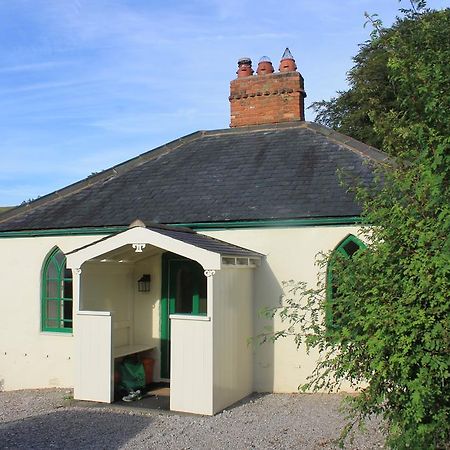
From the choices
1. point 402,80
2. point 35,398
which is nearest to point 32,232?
point 35,398

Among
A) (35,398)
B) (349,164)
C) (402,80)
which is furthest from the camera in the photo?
(349,164)

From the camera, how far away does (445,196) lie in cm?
450

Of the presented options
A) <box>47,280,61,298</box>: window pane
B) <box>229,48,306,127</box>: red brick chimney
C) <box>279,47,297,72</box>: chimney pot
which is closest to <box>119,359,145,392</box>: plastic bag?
<box>47,280,61,298</box>: window pane

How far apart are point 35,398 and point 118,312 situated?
2196 mm

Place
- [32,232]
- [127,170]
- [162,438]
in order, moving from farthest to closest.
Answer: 1. [127,170]
2. [32,232]
3. [162,438]

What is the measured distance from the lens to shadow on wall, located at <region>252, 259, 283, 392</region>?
10312 mm

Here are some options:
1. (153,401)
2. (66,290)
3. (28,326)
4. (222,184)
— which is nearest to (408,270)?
(153,401)

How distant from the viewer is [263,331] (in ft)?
33.7

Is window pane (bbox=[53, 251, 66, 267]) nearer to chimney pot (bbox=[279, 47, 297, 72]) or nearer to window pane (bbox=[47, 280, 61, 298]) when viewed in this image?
window pane (bbox=[47, 280, 61, 298])

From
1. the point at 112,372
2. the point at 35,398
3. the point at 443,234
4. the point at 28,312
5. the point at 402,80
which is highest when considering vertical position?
the point at 402,80

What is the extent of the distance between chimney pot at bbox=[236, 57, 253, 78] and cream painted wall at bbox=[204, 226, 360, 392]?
6266mm

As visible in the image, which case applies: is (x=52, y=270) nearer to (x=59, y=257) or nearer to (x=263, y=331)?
(x=59, y=257)

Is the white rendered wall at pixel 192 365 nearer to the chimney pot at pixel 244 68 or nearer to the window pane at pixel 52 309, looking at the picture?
the window pane at pixel 52 309

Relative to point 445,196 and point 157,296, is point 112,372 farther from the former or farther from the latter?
point 445,196
